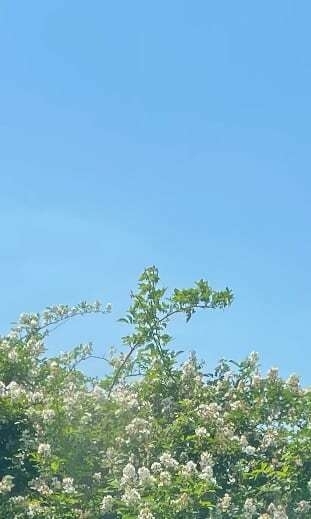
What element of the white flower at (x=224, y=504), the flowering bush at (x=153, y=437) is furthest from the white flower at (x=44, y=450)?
the white flower at (x=224, y=504)

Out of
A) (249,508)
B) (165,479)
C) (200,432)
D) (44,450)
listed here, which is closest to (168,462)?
(165,479)

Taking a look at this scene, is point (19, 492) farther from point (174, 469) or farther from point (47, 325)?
point (47, 325)

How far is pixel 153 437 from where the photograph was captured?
12.2 meters

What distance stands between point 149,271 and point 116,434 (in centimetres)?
225

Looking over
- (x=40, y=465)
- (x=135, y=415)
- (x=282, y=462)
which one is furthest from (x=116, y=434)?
(x=282, y=462)

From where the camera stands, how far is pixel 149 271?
13.2m

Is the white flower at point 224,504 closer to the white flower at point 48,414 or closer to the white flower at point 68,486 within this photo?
the white flower at point 68,486

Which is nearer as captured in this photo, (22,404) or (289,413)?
(22,404)

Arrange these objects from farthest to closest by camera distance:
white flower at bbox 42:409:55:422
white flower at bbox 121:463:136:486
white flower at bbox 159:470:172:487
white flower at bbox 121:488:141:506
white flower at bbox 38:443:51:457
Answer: white flower at bbox 42:409:55:422 < white flower at bbox 121:463:136:486 < white flower at bbox 38:443:51:457 < white flower at bbox 159:470:172:487 < white flower at bbox 121:488:141:506

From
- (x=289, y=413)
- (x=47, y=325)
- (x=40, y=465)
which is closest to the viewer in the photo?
(x=40, y=465)

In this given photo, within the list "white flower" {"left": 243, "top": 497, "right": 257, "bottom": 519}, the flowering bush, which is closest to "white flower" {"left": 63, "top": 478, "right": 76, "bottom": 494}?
the flowering bush

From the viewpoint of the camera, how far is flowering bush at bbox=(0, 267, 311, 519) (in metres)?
11.0

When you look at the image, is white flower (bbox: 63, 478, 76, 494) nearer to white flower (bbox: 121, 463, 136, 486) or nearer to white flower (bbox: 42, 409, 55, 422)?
white flower (bbox: 121, 463, 136, 486)

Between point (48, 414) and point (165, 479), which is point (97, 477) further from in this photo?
point (165, 479)
